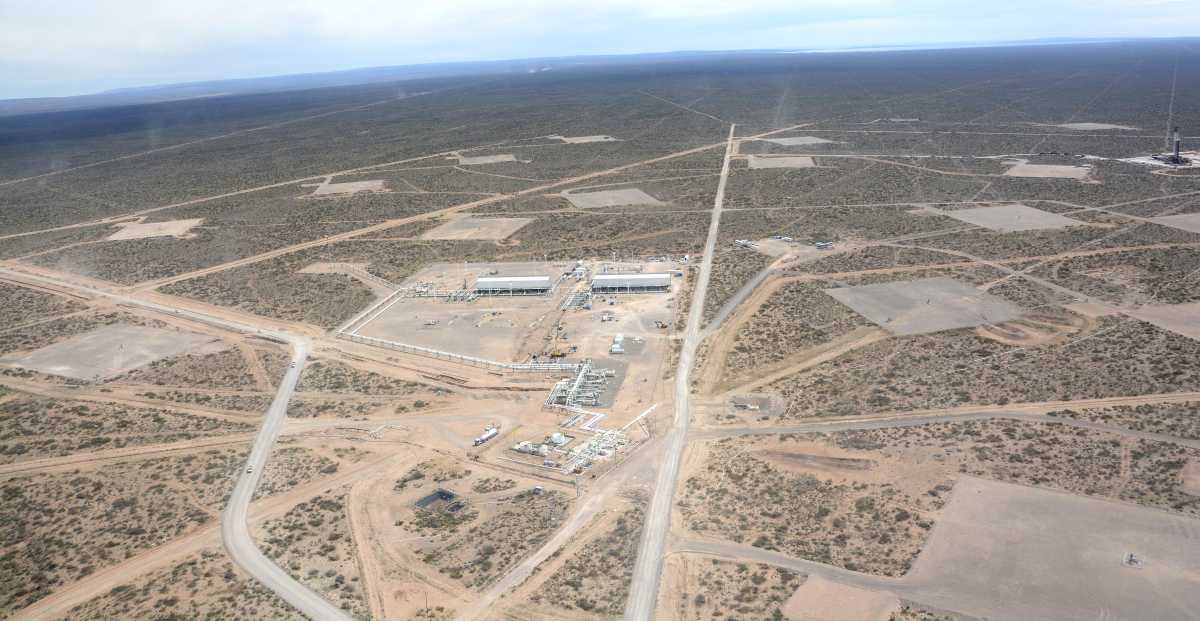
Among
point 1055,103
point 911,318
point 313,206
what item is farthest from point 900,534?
point 1055,103

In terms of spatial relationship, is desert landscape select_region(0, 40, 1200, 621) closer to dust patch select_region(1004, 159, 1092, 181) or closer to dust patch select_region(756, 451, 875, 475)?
dust patch select_region(756, 451, 875, 475)

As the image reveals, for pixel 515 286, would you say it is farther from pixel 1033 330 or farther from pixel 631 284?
pixel 1033 330

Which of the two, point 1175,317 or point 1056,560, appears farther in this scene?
point 1175,317

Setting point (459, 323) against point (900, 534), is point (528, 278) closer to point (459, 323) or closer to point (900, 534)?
point (459, 323)

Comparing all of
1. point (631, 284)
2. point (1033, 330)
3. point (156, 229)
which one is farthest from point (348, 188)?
point (1033, 330)

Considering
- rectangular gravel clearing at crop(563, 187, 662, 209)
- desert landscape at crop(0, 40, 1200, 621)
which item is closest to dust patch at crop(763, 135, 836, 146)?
rectangular gravel clearing at crop(563, 187, 662, 209)

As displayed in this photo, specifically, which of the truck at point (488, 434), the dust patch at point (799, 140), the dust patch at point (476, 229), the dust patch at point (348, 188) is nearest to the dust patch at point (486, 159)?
the dust patch at point (348, 188)

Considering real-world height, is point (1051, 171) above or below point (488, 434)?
above
